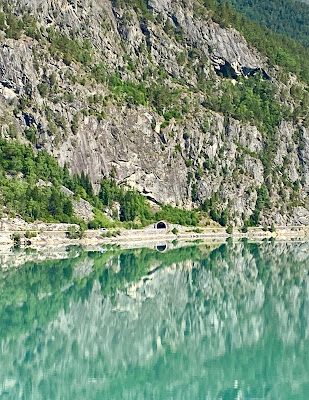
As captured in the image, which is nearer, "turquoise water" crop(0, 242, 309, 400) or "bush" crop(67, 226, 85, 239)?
"turquoise water" crop(0, 242, 309, 400)

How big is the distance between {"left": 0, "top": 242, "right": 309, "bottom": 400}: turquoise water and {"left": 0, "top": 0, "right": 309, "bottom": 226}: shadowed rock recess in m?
59.6

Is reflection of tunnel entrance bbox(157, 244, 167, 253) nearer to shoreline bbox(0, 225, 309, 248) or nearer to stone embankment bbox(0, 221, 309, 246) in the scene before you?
shoreline bbox(0, 225, 309, 248)

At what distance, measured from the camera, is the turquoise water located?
1487 inches

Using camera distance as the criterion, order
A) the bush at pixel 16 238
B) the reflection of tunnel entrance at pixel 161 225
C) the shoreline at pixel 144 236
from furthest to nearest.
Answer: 1. the reflection of tunnel entrance at pixel 161 225
2. the shoreline at pixel 144 236
3. the bush at pixel 16 238

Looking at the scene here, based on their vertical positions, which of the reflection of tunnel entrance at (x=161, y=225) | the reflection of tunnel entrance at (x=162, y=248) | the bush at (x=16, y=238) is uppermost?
the reflection of tunnel entrance at (x=161, y=225)

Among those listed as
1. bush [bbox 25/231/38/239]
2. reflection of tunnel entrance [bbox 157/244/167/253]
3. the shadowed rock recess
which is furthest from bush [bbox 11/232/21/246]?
the shadowed rock recess

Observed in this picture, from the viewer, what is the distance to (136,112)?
165 metres

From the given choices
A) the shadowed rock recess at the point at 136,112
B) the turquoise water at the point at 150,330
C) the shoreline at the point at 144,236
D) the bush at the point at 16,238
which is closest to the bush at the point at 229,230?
the shoreline at the point at 144,236

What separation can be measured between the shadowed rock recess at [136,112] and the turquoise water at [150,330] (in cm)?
5956

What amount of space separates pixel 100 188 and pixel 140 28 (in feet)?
200

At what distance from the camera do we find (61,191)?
13012 cm

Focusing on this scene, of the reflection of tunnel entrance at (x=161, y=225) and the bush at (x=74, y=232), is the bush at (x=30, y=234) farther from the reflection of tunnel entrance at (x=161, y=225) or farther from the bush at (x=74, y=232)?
the reflection of tunnel entrance at (x=161, y=225)

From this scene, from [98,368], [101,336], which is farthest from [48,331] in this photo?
[98,368]

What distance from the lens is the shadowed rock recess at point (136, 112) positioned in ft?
481
